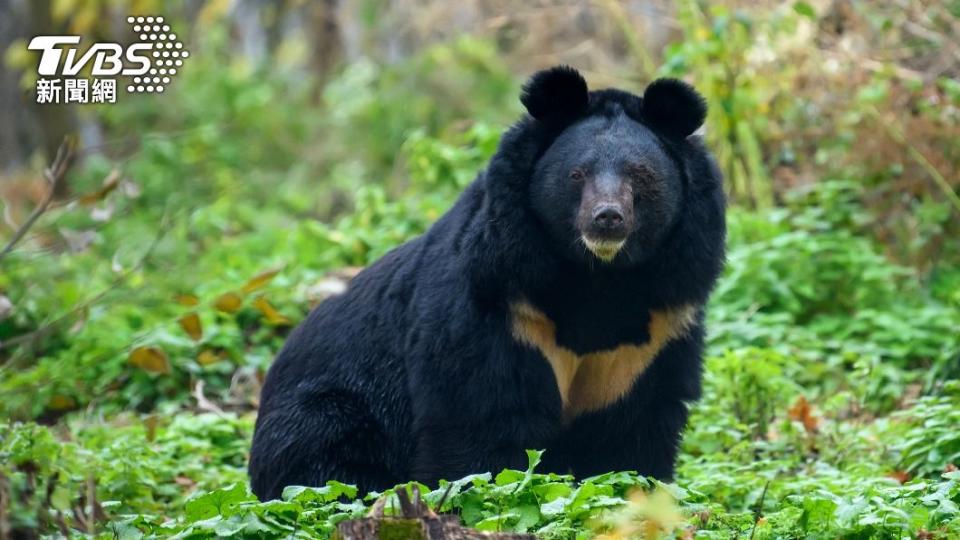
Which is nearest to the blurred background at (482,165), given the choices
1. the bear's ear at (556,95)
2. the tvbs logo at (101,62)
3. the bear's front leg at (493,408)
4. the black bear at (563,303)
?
the black bear at (563,303)

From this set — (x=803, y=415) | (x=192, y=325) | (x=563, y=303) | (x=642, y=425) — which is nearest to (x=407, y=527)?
(x=563, y=303)

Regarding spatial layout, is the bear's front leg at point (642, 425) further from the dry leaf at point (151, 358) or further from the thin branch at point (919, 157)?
the thin branch at point (919, 157)

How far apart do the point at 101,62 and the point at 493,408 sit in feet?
19.0

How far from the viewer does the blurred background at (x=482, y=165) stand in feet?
20.1

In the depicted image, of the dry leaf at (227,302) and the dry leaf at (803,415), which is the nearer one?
the dry leaf at (227,302)

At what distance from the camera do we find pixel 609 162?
530cm

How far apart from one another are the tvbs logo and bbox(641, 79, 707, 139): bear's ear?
4791mm

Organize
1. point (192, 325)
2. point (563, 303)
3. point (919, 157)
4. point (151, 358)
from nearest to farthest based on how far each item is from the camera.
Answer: point (563, 303) < point (192, 325) < point (151, 358) < point (919, 157)

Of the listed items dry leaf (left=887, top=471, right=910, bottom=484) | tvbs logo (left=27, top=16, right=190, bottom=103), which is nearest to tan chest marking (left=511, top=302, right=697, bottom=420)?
dry leaf (left=887, top=471, right=910, bottom=484)

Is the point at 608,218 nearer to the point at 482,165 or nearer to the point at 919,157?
the point at 919,157

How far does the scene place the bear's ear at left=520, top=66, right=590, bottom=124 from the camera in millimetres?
5367

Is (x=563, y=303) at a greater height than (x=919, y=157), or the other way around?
(x=919, y=157)

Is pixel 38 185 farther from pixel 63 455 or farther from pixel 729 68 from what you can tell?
pixel 63 455

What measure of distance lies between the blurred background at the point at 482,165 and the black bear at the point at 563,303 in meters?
0.64
